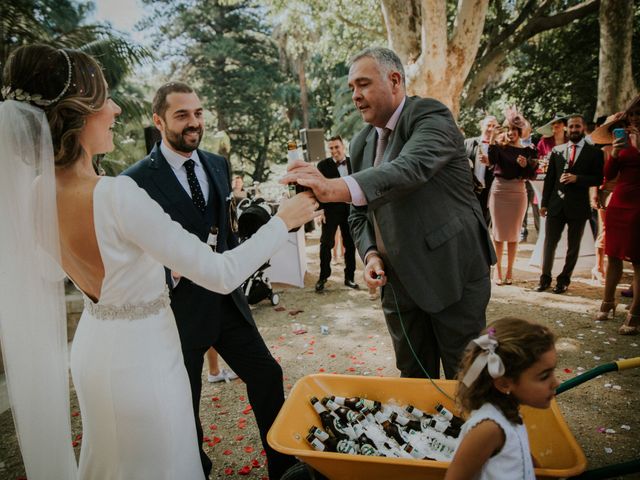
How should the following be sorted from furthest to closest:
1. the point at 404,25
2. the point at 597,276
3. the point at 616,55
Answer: the point at 616,55, the point at 404,25, the point at 597,276

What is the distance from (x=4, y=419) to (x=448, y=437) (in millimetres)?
3551

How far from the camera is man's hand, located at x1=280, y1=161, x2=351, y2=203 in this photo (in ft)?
5.64

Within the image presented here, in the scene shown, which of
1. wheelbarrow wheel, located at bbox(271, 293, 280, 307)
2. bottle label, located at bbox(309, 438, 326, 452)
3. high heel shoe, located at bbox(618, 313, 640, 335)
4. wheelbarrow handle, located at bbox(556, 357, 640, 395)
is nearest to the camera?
wheelbarrow handle, located at bbox(556, 357, 640, 395)

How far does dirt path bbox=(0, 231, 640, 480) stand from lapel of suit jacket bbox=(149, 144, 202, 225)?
165 centimetres

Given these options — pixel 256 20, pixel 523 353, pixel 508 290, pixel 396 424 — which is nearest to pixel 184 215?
pixel 396 424

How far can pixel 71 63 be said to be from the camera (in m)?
1.40

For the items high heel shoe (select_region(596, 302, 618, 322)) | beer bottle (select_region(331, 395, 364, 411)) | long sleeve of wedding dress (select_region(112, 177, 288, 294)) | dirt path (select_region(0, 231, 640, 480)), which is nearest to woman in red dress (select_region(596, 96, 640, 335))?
high heel shoe (select_region(596, 302, 618, 322))

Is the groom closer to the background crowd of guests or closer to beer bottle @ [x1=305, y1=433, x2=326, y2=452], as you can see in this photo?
beer bottle @ [x1=305, y1=433, x2=326, y2=452]

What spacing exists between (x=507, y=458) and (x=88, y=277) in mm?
1537

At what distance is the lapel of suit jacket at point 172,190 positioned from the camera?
2.25 m

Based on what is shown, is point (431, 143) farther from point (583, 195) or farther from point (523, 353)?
point (583, 195)

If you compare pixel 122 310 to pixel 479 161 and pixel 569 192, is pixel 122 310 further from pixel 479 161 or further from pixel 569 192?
pixel 479 161

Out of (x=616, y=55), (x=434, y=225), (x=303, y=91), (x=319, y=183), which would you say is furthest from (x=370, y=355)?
(x=303, y=91)

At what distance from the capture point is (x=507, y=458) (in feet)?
4.70
